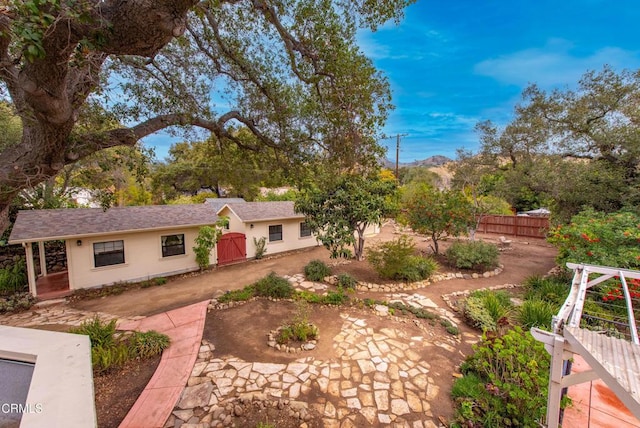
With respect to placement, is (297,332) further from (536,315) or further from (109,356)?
(536,315)

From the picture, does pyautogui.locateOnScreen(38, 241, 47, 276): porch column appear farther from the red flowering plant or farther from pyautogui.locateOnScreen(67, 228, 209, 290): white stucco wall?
the red flowering plant

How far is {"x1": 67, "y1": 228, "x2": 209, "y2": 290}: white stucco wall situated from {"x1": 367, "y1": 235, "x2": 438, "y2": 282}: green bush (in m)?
8.02

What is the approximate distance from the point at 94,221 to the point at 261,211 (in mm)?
6687

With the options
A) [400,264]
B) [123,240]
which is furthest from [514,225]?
[123,240]

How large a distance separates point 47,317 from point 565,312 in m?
10.9

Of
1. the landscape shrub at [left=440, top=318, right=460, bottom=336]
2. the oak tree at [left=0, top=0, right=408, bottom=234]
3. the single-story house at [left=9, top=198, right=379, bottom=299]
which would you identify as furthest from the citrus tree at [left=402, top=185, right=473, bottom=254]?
the single-story house at [left=9, top=198, right=379, bottom=299]

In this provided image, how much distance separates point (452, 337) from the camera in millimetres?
5445

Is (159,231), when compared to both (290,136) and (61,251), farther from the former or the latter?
(290,136)

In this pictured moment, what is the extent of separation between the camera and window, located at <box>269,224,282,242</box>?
523 inches

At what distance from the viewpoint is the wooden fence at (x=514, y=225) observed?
16.0 metres

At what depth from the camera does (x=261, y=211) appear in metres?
13.2

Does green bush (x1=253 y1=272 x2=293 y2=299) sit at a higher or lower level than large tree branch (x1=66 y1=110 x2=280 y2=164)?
lower

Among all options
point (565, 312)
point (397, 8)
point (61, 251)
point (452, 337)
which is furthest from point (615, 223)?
point (61, 251)

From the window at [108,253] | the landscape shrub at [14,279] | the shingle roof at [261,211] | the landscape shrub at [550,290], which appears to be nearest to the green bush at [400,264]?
the landscape shrub at [550,290]
